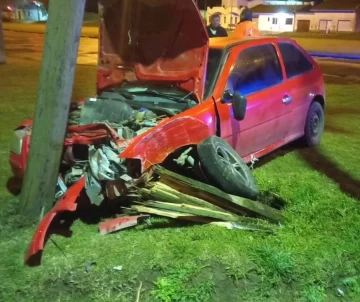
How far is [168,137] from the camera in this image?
4.25m

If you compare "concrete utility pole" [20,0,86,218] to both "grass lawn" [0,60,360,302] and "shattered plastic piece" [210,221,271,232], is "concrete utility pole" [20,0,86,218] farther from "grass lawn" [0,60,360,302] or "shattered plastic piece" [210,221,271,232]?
"shattered plastic piece" [210,221,271,232]

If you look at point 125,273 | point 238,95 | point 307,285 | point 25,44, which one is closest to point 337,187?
point 238,95

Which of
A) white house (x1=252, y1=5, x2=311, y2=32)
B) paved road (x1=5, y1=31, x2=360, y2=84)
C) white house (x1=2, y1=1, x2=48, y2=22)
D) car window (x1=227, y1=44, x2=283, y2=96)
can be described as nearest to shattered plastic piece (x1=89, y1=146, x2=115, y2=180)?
car window (x1=227, y1=44, x2=283, y2=96)

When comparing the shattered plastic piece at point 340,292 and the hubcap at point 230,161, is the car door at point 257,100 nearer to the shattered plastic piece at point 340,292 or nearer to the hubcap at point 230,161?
the hubcap at point 230,161

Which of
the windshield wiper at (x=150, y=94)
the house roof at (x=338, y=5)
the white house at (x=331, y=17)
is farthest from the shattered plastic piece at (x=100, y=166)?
the house roof at (x=338, y=5)

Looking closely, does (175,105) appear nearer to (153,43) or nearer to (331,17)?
(153,43)

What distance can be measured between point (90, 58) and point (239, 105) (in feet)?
46.7

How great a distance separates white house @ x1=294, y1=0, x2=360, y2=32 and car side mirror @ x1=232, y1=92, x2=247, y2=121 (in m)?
44.4

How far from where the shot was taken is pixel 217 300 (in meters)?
3.44

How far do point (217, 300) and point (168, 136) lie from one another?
1472mm

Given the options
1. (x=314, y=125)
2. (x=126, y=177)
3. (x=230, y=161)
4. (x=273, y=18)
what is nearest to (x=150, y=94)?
(x=230, y=161)

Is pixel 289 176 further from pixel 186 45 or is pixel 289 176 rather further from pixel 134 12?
pixel 134 12

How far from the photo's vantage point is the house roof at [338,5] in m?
45.6

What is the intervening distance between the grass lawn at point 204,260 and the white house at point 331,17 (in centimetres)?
4481
